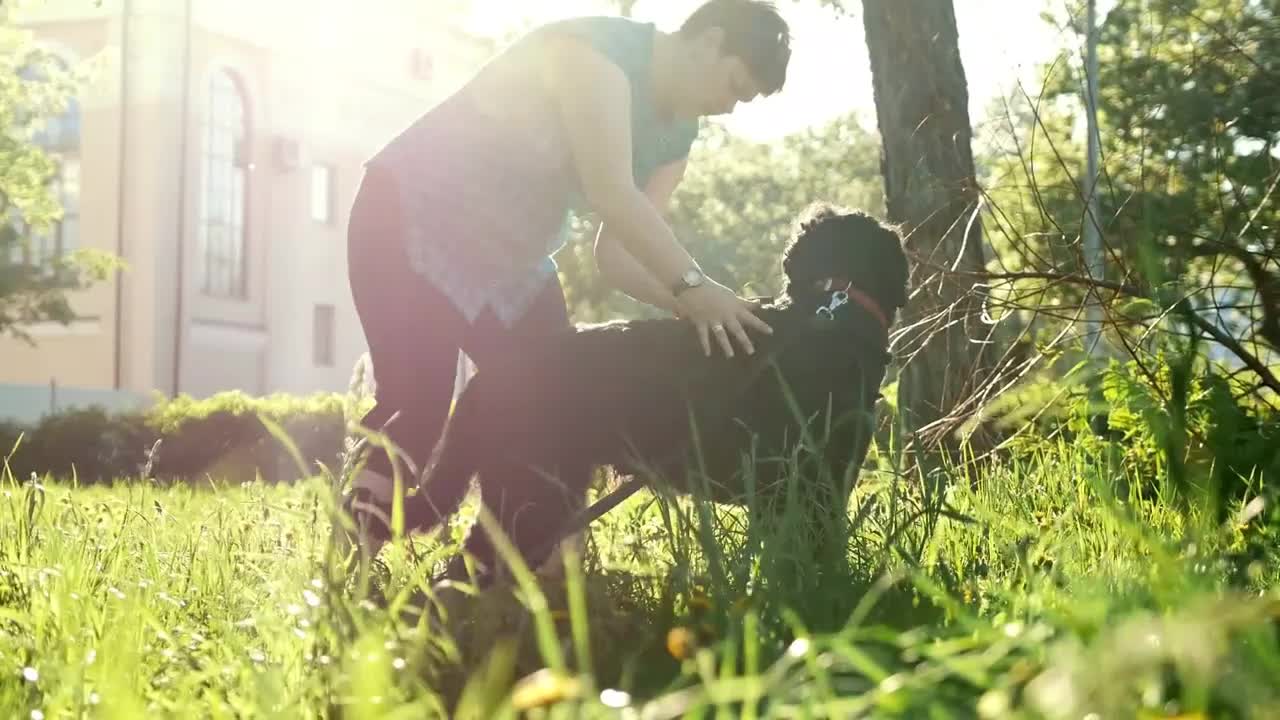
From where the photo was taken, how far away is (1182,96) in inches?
118

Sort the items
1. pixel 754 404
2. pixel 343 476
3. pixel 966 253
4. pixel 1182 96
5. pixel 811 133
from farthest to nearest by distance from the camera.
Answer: pixel 811 133 < pixel 966 253 < pixel 754 404 < pixel 1182 96 < pixel 343 476

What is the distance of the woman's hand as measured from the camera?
326 cm

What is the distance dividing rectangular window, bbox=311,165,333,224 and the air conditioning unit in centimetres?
176

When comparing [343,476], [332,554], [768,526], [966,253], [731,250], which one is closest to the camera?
[332,554]

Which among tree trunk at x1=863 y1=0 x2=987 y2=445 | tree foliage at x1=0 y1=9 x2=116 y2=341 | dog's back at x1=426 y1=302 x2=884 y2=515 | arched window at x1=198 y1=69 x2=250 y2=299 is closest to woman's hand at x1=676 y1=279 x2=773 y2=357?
dog's back at x1=426 y1=302 x2=884 y2=515

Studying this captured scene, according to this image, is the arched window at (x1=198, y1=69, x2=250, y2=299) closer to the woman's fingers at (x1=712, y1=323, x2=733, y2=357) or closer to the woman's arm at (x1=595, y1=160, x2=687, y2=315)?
the woman's arm at (x1=595, y1=160, x2=687, y2=315)

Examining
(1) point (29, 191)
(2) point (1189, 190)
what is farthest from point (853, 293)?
(1) point (29, 191)

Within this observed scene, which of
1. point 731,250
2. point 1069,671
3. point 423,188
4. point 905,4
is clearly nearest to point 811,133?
point 731,250

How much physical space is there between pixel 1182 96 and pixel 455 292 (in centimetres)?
188

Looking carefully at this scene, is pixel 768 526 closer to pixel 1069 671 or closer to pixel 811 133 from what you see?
pixel 1069 671

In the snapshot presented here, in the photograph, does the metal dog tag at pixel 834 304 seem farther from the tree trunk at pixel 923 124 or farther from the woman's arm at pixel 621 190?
the tree trunk at pixel 923 124

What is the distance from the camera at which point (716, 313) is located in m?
3.28

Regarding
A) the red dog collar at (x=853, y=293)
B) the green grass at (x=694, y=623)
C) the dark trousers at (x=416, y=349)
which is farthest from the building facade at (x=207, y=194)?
the green grass at (x=694, y=623)

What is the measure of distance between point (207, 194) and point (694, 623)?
27.1m
